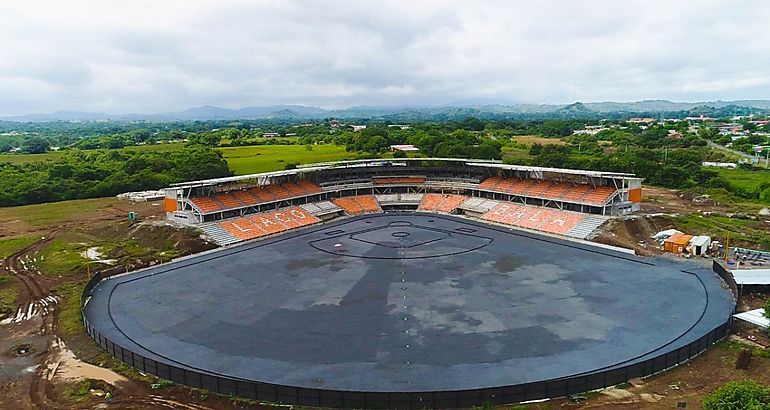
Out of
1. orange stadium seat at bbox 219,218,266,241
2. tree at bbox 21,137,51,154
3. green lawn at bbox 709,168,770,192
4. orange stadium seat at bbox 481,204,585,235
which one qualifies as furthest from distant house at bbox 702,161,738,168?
tree at bbox 21,137,51,154

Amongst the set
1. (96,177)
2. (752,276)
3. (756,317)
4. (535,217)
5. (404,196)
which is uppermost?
(96,177)

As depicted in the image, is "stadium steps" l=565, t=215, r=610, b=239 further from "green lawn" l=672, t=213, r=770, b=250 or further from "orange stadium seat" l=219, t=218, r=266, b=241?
"orange stadium seat" l=219, t=218, r=266, b=241

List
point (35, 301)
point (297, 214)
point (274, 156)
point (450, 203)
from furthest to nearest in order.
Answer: point (274, 156)
point (450, 203)
point (297, 214)
point (35, 301)

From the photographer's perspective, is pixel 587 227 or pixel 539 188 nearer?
pixel 587 227

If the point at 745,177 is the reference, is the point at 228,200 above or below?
above

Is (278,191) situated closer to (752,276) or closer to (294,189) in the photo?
(294,189)

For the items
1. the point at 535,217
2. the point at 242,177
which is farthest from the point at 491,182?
the point at 242,177

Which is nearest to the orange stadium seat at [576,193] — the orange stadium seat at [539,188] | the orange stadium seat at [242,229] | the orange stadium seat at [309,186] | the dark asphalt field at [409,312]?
the orange stadium seat at [539,188]
